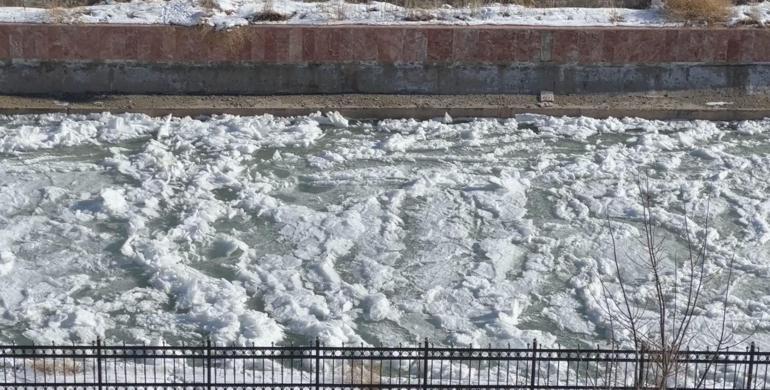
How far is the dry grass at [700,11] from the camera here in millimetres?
22188

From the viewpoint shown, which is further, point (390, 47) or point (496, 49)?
point (496, 49)

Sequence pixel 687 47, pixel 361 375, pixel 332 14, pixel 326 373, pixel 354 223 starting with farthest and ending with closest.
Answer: pixel 332 14 → pixel 687 47 → pixel 354 223 → pixel 326 373 → pixel 361 375

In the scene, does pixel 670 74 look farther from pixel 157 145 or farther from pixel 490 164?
pixel 157 145

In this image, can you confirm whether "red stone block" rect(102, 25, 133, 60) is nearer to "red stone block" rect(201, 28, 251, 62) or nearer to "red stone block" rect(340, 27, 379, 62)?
"red stone block" rect(201, 28, 251, 62)

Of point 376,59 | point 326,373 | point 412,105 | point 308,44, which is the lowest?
point 326,373

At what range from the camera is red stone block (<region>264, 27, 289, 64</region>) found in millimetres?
21344

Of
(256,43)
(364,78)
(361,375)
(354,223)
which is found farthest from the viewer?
(364,78)

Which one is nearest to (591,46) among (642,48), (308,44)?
(642,48)

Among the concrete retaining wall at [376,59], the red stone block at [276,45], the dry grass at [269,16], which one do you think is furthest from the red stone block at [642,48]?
the dry grass at [269,16]

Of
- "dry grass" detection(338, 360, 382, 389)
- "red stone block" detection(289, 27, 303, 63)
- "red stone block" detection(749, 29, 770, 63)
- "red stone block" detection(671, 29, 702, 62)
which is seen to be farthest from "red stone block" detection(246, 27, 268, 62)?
"dry grass" detection(338, 360, 382, 389)

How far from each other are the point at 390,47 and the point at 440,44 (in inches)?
33.9

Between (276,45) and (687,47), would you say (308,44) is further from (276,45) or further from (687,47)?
(687,47)

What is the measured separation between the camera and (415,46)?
70.3 feet

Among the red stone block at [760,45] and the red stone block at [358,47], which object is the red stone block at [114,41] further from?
the red stone block at [760,45]
